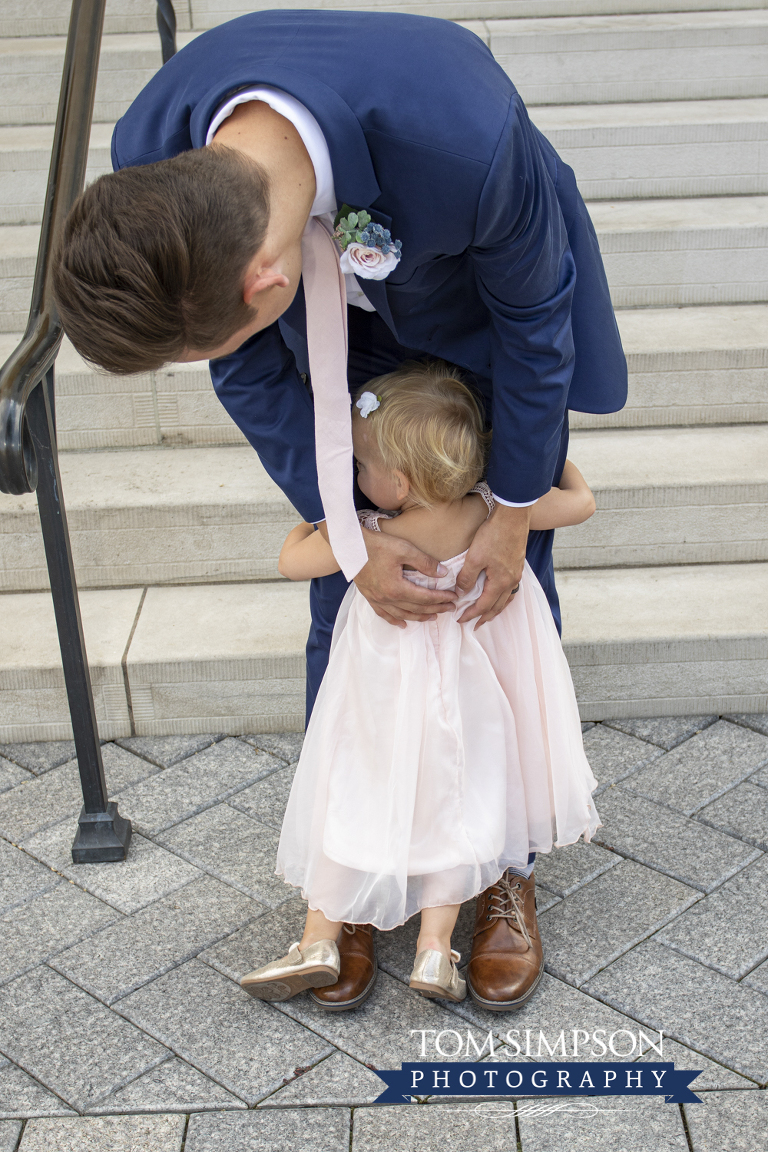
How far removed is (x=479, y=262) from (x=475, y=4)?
3.19 meters

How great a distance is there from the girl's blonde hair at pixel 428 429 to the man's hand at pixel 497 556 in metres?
0.08

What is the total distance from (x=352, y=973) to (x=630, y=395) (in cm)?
184

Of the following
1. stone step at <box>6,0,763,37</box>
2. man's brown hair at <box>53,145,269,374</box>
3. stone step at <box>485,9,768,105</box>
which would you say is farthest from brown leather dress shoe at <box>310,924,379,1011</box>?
stone step at <box>6,0,763,37</box>

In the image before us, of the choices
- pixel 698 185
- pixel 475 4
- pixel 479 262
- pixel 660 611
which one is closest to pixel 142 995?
pixel 479 262

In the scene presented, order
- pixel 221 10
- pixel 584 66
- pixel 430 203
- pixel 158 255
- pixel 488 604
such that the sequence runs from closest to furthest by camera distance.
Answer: pixel 158 255
pixel 430 203
pixel 488 604
pixel 584 66
pixel 221 10

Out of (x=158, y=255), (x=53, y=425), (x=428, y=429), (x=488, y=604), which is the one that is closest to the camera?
(x=158, y=255)

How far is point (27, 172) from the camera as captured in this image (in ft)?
11.6

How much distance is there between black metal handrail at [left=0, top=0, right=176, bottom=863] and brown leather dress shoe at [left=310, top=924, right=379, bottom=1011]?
57cm

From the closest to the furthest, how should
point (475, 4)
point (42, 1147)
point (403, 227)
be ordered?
point (403, 227), point (42, 1147), point (475, 4)

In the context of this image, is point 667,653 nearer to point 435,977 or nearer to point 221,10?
point 435,977

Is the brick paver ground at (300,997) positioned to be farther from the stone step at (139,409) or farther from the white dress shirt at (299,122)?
the white dress shirt at (299,122)

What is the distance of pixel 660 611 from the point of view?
8.63 ft

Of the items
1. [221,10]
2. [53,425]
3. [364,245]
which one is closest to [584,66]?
[221,10]

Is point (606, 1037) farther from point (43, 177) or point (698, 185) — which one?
point (43, 177)
